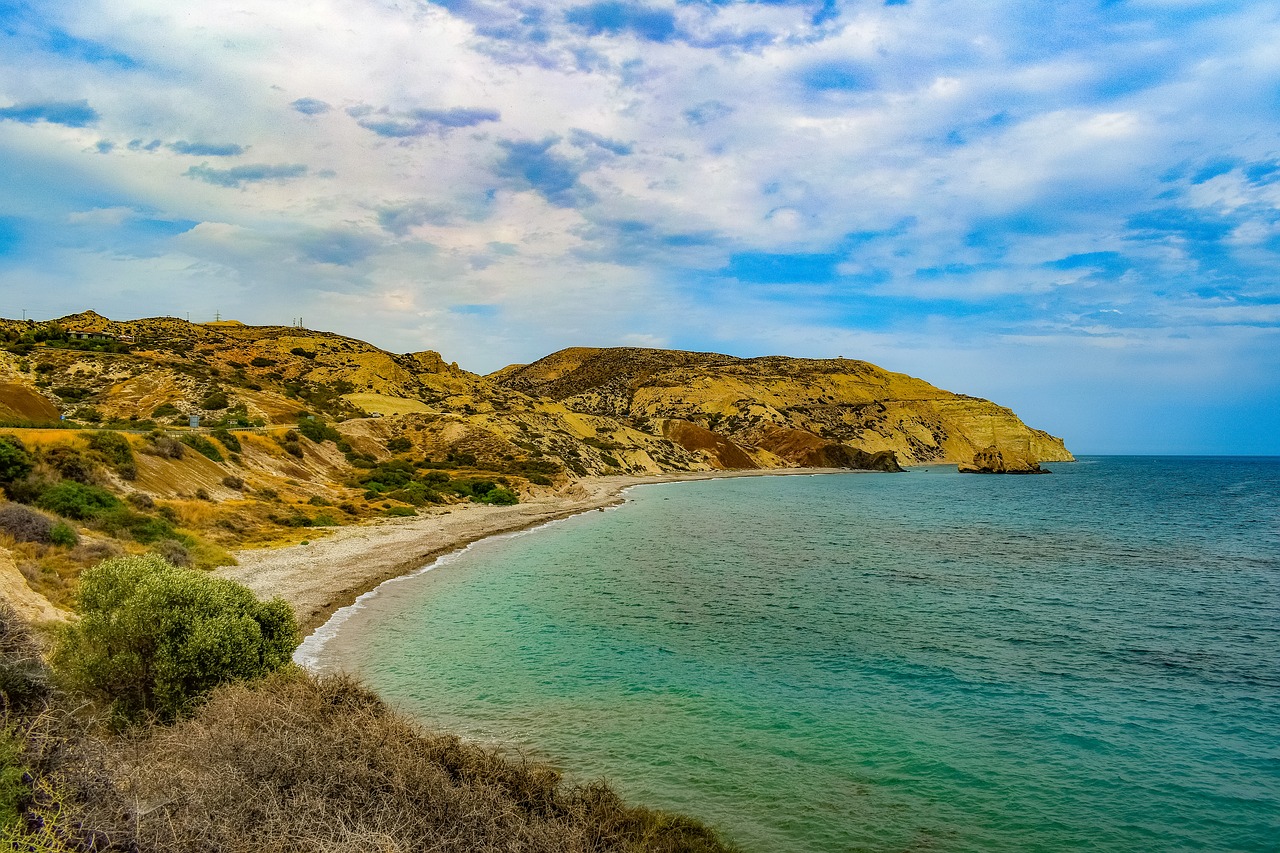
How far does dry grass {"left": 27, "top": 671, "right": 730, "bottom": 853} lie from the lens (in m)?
6.04

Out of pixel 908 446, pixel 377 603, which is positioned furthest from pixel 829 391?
pixel 377 603

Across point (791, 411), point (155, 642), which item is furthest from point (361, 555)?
point (791, 411)

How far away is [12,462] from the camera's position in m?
22.6

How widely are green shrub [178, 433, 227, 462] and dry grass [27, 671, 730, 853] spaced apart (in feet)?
112

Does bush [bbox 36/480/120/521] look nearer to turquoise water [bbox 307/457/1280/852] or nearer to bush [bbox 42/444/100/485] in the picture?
bush [bbox 42/444/100/485]

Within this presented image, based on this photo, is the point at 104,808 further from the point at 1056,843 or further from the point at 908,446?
the point at 908,446

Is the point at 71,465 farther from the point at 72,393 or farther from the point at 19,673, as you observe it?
the point at 72,393

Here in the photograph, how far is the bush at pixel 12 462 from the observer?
22188mm

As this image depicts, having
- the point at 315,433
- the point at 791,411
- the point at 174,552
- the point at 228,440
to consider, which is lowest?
the point at 174,552

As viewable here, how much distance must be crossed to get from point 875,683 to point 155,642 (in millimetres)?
14201

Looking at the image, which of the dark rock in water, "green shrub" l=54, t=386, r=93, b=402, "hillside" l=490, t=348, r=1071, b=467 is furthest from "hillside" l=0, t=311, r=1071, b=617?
the dark rock in water

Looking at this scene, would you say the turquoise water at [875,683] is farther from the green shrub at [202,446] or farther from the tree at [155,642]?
the green shrub at [202,446]

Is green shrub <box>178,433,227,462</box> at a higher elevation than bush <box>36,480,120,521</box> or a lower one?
higher

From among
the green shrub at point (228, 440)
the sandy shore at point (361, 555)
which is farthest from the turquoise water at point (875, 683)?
the green shrub at point (228, 440)
